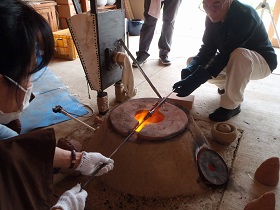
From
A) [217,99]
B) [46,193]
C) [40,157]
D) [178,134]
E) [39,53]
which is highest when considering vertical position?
[39,53]

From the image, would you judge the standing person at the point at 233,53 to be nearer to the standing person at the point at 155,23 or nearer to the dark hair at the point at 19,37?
the standing person at the point at 155,23

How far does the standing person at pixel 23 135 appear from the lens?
646mm

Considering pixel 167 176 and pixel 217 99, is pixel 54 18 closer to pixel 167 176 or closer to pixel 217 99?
pixel 217 99

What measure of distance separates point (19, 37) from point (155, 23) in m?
2.55

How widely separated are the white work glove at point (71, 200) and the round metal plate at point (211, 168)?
0.64m

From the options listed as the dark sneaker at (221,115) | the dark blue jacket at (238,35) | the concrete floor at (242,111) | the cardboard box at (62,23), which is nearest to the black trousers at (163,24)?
the concrete floor at (242,111)

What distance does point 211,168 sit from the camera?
4.36 ft

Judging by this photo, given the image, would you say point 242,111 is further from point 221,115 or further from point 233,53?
point 233,53

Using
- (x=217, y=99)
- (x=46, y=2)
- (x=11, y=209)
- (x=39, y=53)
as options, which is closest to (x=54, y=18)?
(x=46, y=2)

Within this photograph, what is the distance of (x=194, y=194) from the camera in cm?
126

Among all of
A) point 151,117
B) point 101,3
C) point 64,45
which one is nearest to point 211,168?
point 151,117

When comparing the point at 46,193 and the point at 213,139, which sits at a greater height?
the point at 46,193

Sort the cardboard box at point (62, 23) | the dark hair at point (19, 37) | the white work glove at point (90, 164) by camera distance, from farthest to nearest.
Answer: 1. the cardboard box at point (62, 23)
2. the white work glove at point (90, 164)
3. the dark hair at point (19, 37)

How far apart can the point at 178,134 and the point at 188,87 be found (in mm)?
569
